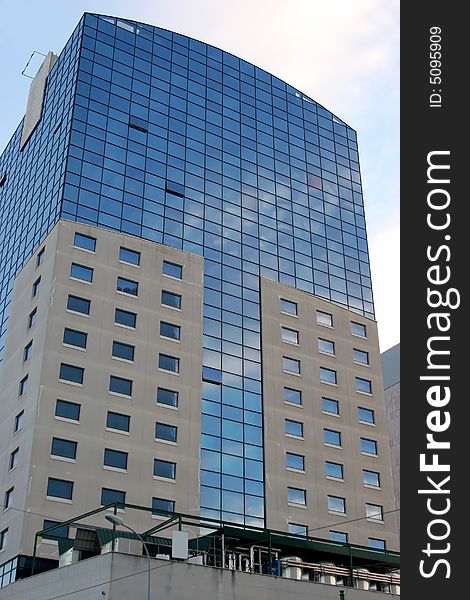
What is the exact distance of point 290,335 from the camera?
7181 cm

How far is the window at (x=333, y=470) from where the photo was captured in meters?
66.6

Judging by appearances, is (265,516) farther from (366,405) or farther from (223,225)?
(223,225)

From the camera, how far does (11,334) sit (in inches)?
2571

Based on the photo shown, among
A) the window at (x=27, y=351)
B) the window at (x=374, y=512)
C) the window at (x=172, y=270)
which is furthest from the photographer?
the window at (x=172, y=270)

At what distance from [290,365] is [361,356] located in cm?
915

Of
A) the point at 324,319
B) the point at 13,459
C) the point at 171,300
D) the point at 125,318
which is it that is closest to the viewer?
the point at 13,459

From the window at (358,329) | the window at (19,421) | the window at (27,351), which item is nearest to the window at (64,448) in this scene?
the window at (19,421)

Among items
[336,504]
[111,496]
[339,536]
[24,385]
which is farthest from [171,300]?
[339,536]

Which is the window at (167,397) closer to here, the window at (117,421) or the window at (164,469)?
the window at (117,421)

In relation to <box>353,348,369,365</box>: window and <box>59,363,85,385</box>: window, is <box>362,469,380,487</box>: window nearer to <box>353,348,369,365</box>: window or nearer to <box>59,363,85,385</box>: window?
<box>353,348,369,365</box>: window

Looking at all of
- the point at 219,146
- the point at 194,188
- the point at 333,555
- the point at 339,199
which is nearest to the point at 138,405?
the point at 333,555

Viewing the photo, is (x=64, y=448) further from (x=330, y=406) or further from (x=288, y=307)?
(x=288, y=307)

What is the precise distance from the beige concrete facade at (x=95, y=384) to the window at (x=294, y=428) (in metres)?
8.51

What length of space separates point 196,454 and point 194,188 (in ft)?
86.4
